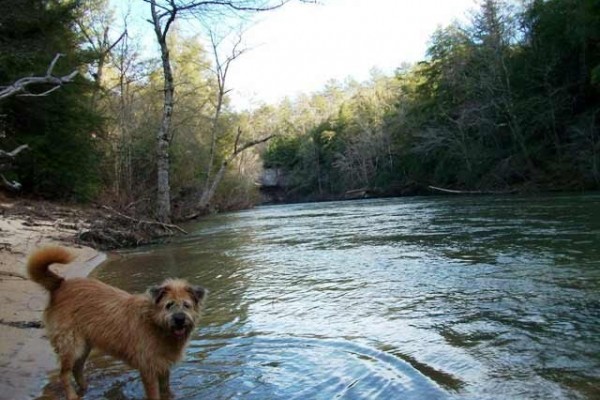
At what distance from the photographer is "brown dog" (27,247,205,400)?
3.97m

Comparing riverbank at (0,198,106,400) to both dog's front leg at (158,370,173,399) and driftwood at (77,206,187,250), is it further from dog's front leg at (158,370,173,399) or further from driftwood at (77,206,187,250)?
dog's front leg at (158,370,173,399)

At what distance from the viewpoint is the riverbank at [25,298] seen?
4441 mm

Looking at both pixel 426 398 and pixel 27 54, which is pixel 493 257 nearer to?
pixel 426 398

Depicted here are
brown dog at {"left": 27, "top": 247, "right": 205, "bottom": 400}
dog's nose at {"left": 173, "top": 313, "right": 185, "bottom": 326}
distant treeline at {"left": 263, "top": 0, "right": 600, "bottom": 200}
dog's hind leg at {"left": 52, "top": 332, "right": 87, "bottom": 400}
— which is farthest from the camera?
distant treeline at {"left": 263, "top": 0, "right": 600, "bottom": 200}

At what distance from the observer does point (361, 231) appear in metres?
16.6

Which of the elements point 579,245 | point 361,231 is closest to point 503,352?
point 579,245

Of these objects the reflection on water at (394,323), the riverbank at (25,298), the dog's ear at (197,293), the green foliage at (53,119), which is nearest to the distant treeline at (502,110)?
the reflection on water at (394,323)

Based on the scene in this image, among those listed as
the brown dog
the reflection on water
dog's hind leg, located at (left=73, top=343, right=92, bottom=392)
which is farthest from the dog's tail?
the reflection on water

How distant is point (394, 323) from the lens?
19.1 feet

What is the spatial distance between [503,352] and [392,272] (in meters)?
4.14

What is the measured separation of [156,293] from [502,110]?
40.5 m

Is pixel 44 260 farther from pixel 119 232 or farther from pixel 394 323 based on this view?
pixel 119 232

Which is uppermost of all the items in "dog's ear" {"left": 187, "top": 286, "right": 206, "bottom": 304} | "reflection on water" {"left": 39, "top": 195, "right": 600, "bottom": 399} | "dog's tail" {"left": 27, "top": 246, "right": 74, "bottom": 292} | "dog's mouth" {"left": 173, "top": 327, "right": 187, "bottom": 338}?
"dog's tail" {"left": 27, "top": 246, "right": 74, "bottom": 292}

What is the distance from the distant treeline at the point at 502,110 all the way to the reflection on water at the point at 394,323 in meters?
24.0
